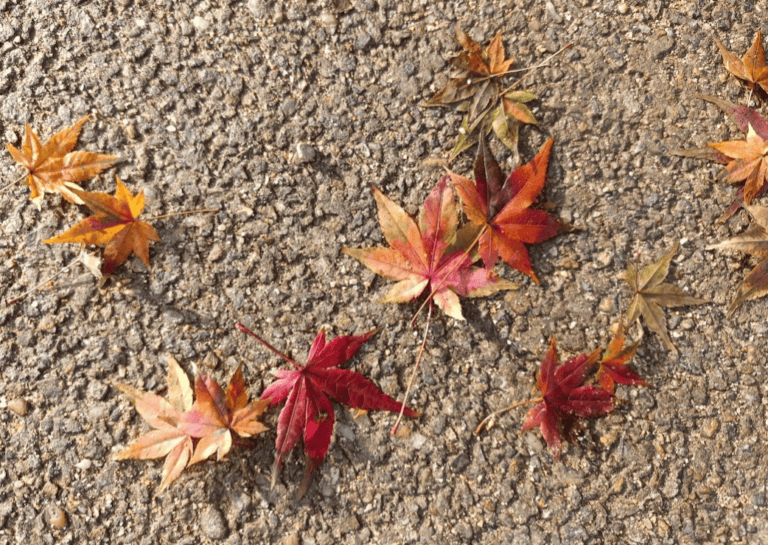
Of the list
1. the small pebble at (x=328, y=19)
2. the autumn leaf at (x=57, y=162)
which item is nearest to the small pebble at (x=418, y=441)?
the autumn leaf at (x=57, y=162)

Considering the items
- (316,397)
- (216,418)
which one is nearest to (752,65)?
(316,397)

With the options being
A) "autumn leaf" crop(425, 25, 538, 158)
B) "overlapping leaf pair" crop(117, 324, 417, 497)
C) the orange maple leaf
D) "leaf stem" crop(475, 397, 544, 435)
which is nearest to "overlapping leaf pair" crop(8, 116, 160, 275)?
"overlapping leaf pair" crop(117, 324, 417, 497)

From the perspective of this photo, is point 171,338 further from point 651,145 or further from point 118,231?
point 651,145

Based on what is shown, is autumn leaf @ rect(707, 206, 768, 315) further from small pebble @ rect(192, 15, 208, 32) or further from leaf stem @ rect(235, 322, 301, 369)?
small pebble @ rect(192, 15, 208, 32)

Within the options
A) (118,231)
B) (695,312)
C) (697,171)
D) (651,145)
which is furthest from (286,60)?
(695,312)

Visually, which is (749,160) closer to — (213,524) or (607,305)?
(607,305)

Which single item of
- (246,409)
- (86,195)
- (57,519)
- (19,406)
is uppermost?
(86,195)
